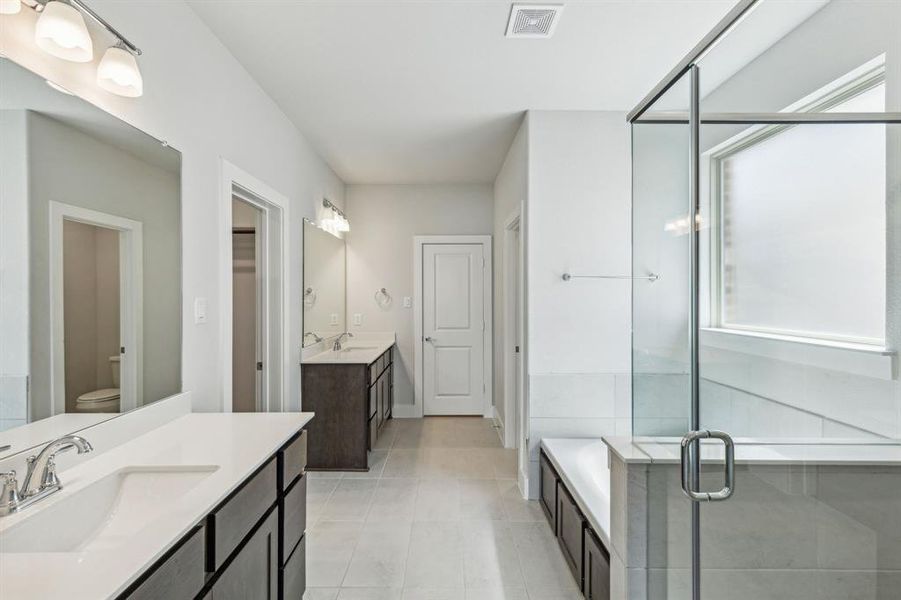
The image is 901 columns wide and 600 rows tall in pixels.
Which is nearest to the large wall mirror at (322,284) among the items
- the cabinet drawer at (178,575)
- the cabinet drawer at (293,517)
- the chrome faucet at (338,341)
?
the chrome faucet at (338,341)

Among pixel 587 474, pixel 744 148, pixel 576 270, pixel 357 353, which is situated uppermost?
pixel 744 148

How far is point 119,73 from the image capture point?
1443mm

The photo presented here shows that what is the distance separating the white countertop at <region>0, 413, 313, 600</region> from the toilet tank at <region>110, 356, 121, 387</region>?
212mm

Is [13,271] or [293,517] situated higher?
[13,271]

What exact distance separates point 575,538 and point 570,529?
102mm

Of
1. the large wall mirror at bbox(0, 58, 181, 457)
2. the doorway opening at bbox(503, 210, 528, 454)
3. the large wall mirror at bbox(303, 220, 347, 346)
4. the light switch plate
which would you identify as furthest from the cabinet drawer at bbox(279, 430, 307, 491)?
the doorway opening at bbox(503, 210, 528, 454)

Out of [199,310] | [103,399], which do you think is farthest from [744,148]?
[199,310]

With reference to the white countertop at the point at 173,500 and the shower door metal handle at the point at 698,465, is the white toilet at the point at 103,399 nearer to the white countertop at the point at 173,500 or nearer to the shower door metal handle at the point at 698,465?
the white countertop at the point at 173,500

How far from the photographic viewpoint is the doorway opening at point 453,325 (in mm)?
5102

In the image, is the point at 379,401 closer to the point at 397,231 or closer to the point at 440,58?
the point at 397,231

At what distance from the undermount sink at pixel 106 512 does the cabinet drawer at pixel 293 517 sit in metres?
0.47

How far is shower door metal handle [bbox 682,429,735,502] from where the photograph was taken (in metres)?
Result: 1.14

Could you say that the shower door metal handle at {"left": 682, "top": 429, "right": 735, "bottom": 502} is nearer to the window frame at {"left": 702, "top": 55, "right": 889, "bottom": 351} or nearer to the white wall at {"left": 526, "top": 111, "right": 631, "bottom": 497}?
the window frame at {"left": 702, "top": 55, "right": 889, "bottom": 351}

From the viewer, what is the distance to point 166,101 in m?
1.78
